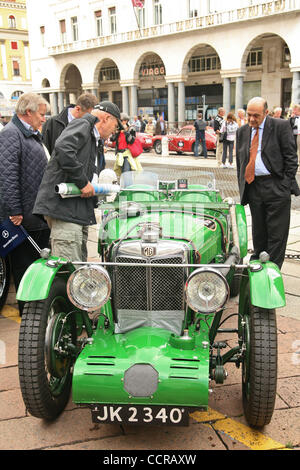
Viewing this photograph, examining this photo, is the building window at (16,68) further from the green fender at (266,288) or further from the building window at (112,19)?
the green fender at (266,288)

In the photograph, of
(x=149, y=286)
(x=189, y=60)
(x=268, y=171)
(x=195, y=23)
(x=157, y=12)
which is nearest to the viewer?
(x=149, y=286)

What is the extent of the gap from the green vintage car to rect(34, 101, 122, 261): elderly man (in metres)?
0.37

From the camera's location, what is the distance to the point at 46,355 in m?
2.52

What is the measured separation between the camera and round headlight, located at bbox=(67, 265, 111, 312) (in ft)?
8.08

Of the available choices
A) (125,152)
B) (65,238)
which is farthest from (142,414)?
(125,152)

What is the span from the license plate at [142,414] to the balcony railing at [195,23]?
24616 millimetres

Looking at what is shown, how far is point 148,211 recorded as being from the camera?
134 inches

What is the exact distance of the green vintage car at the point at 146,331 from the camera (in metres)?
2.27

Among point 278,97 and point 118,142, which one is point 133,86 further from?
point 118,142

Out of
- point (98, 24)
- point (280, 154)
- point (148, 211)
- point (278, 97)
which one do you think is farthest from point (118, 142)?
point (98, 24)

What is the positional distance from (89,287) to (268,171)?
2.43 m

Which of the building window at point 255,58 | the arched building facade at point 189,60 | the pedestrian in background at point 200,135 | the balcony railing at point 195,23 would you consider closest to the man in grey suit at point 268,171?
the pedestrian in background at point 200,135

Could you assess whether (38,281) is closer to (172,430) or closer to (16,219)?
(172,430)

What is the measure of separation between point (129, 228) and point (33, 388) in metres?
1.22
